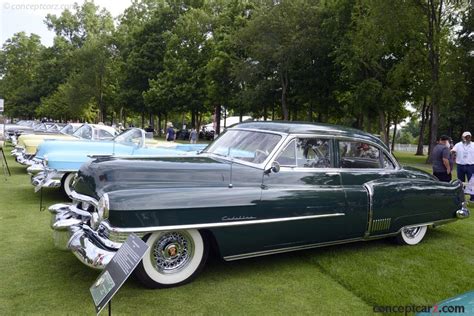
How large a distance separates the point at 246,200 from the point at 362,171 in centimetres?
197

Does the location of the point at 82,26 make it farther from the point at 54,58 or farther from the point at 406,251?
the point at 406,251

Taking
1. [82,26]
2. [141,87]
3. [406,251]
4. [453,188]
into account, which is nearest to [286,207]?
[406,251]

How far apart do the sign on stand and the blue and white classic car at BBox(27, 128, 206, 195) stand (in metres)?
4.44

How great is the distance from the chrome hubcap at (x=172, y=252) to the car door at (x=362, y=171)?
2.09m

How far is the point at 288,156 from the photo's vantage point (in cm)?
495

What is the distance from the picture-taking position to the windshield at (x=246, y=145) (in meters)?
4.91

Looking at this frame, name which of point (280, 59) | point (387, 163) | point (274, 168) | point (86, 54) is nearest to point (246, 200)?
point (274, 168)

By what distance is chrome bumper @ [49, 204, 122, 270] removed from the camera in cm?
370

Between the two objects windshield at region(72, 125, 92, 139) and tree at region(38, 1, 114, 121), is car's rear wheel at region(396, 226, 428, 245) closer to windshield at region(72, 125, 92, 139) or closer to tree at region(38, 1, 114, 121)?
windshield at region(72, 125, 92, 139)

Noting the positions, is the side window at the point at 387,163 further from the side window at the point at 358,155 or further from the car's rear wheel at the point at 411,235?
the car's rear wheel at the point at 411,235

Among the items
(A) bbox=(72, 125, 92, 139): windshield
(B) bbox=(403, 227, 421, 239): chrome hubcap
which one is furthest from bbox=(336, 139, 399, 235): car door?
(A) bbox=(72, 125, 92, 139): windshield

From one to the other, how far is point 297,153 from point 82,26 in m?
52.0

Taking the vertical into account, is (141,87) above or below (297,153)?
above

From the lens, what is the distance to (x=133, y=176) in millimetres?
4336
